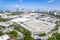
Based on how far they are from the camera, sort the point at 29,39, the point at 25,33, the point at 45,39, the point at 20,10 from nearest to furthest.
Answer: the point at 29,39 → the point at 45,39 → the point at 25,33 → the point at 20,10

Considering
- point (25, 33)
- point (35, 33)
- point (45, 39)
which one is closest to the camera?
point (45, 39)

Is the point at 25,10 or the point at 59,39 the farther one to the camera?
the point at 25,10

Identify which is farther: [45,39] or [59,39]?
[45,39]

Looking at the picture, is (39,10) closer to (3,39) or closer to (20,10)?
(20,10)

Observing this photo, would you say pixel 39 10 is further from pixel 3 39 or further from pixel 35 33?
pixel 3 39

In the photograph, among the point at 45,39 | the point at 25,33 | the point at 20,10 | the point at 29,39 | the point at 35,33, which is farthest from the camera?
the point at 20,10

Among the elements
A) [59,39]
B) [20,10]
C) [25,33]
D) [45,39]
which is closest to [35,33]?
[25,33]

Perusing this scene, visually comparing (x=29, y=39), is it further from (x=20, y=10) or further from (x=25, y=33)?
(x=20, y=10)

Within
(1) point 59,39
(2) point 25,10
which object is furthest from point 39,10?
(1) point 59,39

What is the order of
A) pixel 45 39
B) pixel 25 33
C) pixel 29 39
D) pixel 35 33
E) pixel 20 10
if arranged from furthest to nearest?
1. pixel 20 10
2. pixel 35 33
3. pixel 25 33
4. pixel 45 39
5. pixel 29 39
